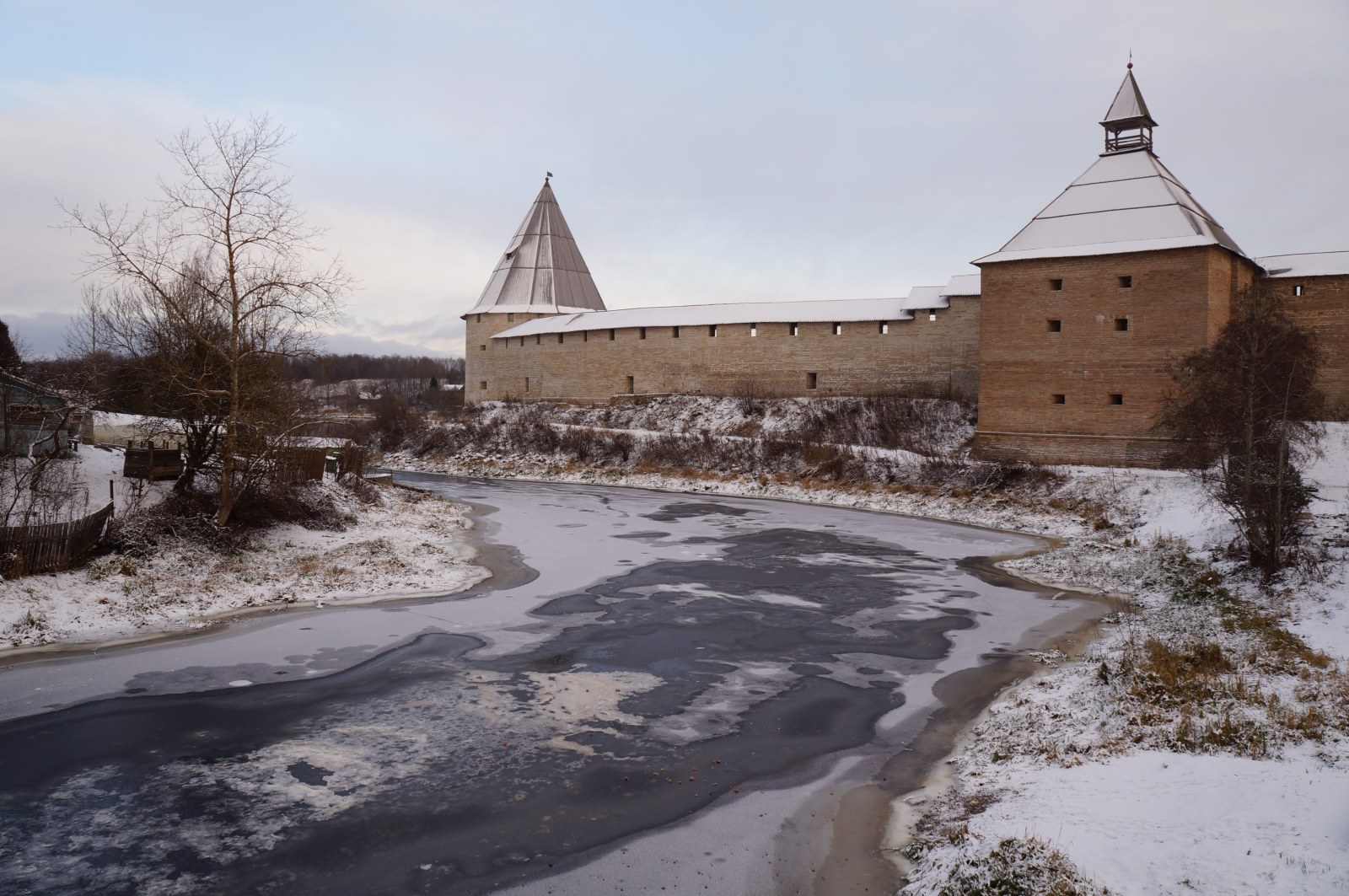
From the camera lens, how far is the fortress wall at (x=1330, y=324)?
1791 centimetres

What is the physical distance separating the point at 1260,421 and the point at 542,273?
26760mm

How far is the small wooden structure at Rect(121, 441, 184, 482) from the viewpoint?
11.8 meters

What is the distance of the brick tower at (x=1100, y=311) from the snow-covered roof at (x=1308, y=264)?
0.49 metres

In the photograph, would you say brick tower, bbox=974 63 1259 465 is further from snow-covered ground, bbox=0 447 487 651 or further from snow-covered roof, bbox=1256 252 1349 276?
snow-covered ground, bbox=0 447 487 651

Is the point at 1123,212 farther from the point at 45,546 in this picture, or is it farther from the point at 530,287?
the point at 530,287

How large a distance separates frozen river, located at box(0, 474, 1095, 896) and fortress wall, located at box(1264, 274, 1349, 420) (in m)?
12.2

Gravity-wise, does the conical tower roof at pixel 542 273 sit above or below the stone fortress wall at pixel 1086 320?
above

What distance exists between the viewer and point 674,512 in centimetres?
1727

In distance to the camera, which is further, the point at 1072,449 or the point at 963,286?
the point at 963,286

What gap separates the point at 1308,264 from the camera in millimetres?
18812

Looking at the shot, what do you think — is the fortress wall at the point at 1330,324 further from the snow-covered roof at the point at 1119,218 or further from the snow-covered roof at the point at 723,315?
the snow-covered roof at the point at 723,315

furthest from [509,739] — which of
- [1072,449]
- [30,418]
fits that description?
[1072,449]

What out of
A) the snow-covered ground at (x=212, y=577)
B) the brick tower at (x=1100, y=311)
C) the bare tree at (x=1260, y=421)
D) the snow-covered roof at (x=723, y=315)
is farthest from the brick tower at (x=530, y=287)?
the bare tree at (x=1260, y=421)

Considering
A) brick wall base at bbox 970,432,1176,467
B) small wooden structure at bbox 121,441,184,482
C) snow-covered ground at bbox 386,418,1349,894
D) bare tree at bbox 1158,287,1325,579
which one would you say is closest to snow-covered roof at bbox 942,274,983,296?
brick wall base at bbox 970,432,1176,467
